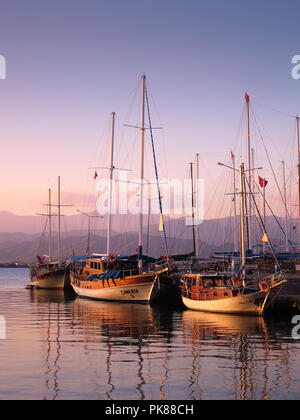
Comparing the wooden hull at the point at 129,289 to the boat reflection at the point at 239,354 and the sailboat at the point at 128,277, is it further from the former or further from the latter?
the boat reflection at the point at 239,354

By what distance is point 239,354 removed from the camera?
2256cm

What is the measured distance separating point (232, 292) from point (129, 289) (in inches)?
578

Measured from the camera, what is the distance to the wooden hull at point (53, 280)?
84.9 meters

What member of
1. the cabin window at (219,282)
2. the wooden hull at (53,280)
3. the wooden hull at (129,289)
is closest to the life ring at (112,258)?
the wooden hull at (129,289)

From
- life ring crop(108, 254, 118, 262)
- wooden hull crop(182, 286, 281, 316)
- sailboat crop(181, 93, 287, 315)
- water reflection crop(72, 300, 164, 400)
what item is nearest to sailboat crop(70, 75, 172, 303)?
life ring crop(108, 254, 118, 262)

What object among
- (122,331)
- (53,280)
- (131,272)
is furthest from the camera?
(53,280)

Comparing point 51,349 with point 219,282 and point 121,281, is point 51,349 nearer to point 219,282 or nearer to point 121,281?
point 219,282

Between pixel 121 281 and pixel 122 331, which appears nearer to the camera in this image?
pixel 122 331

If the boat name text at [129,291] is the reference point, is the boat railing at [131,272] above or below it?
above

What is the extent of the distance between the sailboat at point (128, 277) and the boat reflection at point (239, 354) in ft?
40.6

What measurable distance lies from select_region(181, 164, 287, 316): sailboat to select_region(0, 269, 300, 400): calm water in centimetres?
234

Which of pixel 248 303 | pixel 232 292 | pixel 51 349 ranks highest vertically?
pixel 232 292
